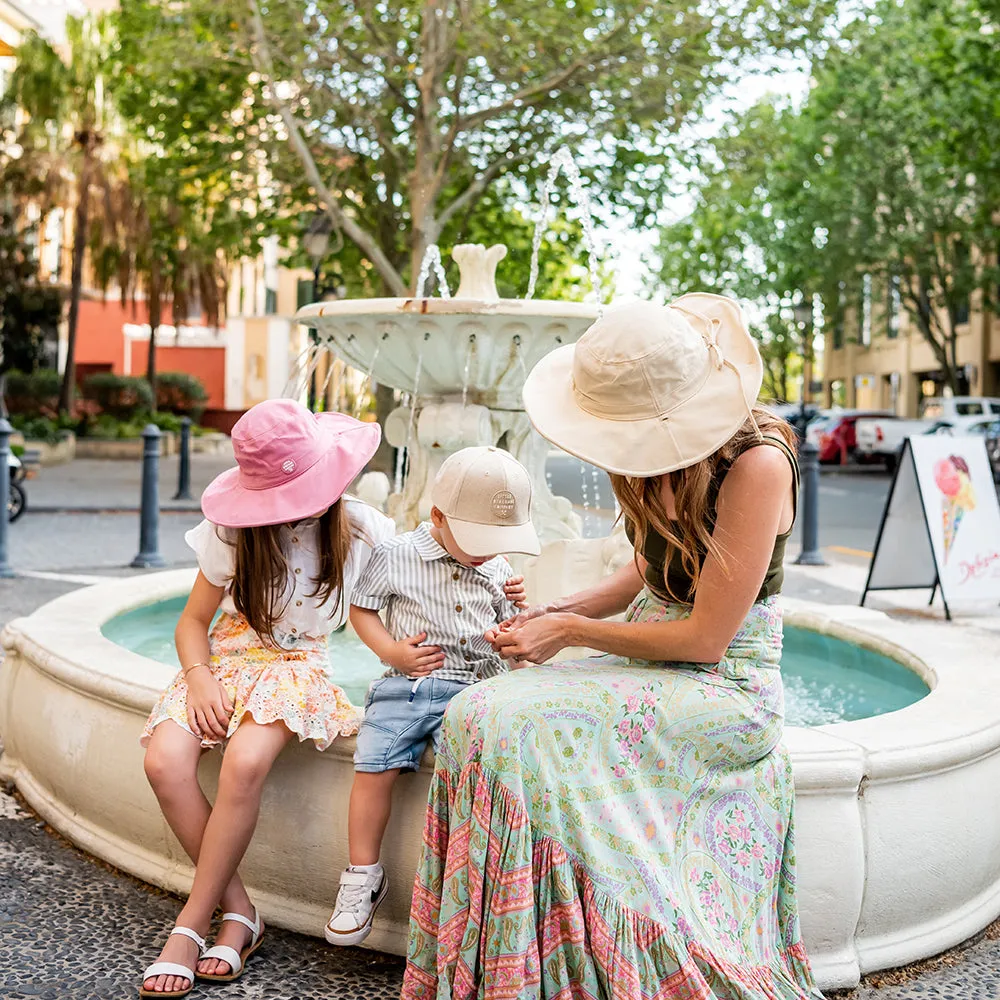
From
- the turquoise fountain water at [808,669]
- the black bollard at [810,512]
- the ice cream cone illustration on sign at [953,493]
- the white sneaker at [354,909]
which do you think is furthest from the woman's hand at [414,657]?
the black bollard at [810,512]

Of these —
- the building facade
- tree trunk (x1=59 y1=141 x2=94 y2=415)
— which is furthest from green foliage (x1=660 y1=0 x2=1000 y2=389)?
tree trunk (x1=59 y1=141 x2=94 y2=415)

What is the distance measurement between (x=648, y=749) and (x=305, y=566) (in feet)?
3.62

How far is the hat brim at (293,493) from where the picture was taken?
2967mm

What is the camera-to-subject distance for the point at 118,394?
32344 mm

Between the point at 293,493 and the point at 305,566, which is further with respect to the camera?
the point at 305,566

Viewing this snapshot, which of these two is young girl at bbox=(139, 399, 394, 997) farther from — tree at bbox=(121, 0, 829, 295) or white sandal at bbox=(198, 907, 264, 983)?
tree at bbox=(121, 0, 829, 295)

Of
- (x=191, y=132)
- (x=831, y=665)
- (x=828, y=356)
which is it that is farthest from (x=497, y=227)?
(x=828, y=356)

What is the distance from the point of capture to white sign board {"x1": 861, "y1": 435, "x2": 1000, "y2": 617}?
7836 mm

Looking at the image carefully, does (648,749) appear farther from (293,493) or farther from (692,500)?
(293,493)

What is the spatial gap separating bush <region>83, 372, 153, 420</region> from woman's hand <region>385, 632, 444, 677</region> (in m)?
30.5

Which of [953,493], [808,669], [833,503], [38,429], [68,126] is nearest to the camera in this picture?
[808,669]

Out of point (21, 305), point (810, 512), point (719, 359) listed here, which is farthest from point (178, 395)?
point (719, 359)

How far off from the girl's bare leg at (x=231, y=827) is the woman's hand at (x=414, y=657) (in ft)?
1.09

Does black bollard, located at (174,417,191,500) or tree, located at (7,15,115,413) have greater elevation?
tree, located at (7,15,115,413)
